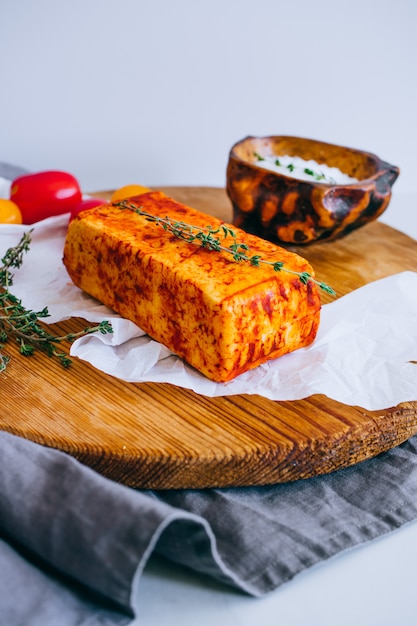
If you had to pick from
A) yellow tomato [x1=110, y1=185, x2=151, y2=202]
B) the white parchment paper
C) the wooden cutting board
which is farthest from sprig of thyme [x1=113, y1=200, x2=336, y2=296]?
yellow tomato [x1=110, y1=185, x2=151, y2=202]

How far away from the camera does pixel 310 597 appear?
147cm

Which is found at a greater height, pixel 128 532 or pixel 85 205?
pixel 85 205

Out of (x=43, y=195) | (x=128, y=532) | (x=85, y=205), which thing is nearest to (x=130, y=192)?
(x=85, y=205)

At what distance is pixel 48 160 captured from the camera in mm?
3609

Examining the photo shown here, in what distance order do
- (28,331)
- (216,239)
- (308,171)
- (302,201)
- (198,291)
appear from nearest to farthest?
(198,291) < (216,239) < (28,331) < (302,201) < (308,171)

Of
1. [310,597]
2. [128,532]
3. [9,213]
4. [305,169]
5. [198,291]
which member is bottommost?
[310,597]

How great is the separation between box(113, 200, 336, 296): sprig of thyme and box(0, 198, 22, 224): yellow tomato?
26.4 inches

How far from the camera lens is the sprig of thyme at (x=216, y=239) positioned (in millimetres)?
1872

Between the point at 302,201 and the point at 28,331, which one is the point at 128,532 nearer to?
the point at 28,331

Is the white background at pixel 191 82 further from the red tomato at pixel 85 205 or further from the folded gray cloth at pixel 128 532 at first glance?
the folded gray cloth at pixel 128 532

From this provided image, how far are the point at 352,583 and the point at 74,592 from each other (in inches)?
22.3

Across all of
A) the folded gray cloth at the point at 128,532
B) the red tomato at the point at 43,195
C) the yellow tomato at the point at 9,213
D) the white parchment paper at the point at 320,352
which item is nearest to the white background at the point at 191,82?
the red tomato at the point at 43,195

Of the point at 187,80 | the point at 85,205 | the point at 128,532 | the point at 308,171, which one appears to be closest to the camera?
the point at 128,532

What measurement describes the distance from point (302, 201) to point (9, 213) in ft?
3.50
